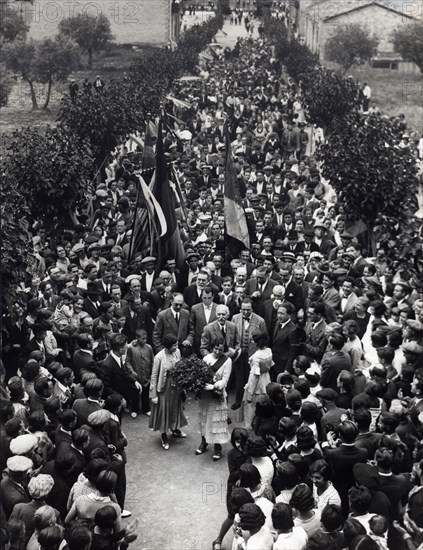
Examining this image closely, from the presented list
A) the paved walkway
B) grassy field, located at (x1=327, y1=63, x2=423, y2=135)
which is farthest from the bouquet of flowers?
grassy field, located at (x1=327, y1=63, x2=423, y2=135)

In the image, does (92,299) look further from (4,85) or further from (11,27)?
(11,27)

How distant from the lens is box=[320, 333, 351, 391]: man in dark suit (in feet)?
27.2

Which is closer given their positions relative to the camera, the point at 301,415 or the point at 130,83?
the point at 301,415

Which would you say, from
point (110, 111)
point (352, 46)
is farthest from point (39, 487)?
point (352, 46)

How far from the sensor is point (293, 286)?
36.6 feet

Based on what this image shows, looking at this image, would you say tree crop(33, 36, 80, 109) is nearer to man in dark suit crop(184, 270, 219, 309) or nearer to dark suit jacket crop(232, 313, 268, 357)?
man in dark suit crop(184, 270, 219, 309)

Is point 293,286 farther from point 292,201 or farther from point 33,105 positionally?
point 33,105

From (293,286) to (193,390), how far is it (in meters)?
3.22

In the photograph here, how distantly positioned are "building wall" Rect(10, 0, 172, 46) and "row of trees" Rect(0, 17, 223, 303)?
539 inches

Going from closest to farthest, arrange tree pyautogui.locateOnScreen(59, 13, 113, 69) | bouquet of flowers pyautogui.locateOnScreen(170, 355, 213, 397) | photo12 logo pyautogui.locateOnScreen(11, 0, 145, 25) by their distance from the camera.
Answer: bouquet of flowers pyautogui.locateOnScreen(170, 355, 213, 397) → photo12 logo pyautogui.locateOnScreen(11, 0, 145, 25) → tree pyautogui.locateOnScreen(59, 13, 113, 69)

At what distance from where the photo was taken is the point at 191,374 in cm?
845

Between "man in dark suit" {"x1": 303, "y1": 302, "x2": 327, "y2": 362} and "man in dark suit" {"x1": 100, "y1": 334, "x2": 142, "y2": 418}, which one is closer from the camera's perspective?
"man in dark suit" {"x1": 100, "y1": 334, "x2": 142, "y2": 418}

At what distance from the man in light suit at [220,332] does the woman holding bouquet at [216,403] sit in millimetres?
552

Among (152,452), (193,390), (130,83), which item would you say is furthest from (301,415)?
(130,83)
